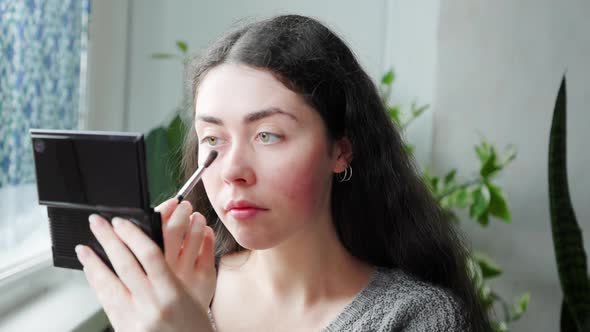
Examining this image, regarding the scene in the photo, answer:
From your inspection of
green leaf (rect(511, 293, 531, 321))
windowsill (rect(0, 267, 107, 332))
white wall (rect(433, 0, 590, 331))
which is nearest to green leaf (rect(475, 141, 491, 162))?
white wall (rect(433, 0, 590, 331))

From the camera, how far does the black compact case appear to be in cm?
63

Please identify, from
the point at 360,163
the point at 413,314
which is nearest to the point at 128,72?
the point at 360,163

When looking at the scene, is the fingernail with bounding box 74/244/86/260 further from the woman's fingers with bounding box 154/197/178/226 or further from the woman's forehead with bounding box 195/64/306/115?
the woman's forehead with bounding box 195/64/306/115

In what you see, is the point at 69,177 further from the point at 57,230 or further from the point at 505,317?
the point at 505,317

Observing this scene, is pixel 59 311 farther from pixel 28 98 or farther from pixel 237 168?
pixel 237 168

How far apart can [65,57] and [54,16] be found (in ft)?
0.37

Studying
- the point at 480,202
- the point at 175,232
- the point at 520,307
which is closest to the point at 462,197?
the point at 480,202

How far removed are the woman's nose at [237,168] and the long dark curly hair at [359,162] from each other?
12cm

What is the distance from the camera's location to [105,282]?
0.67m

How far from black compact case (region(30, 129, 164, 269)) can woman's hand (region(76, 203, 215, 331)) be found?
0.01 m

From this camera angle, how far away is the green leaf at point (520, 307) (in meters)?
1.71

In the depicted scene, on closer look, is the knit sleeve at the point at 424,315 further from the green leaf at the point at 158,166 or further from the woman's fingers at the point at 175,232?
the green leaf at the point at 158,166

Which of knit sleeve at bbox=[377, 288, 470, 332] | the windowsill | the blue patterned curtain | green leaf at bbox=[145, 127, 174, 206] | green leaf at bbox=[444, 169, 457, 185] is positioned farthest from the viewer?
green leaf at bbox=[444, 169, 457, 185]

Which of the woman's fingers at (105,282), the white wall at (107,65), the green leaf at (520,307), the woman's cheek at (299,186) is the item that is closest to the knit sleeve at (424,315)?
the woman's cheek at (299,186)
